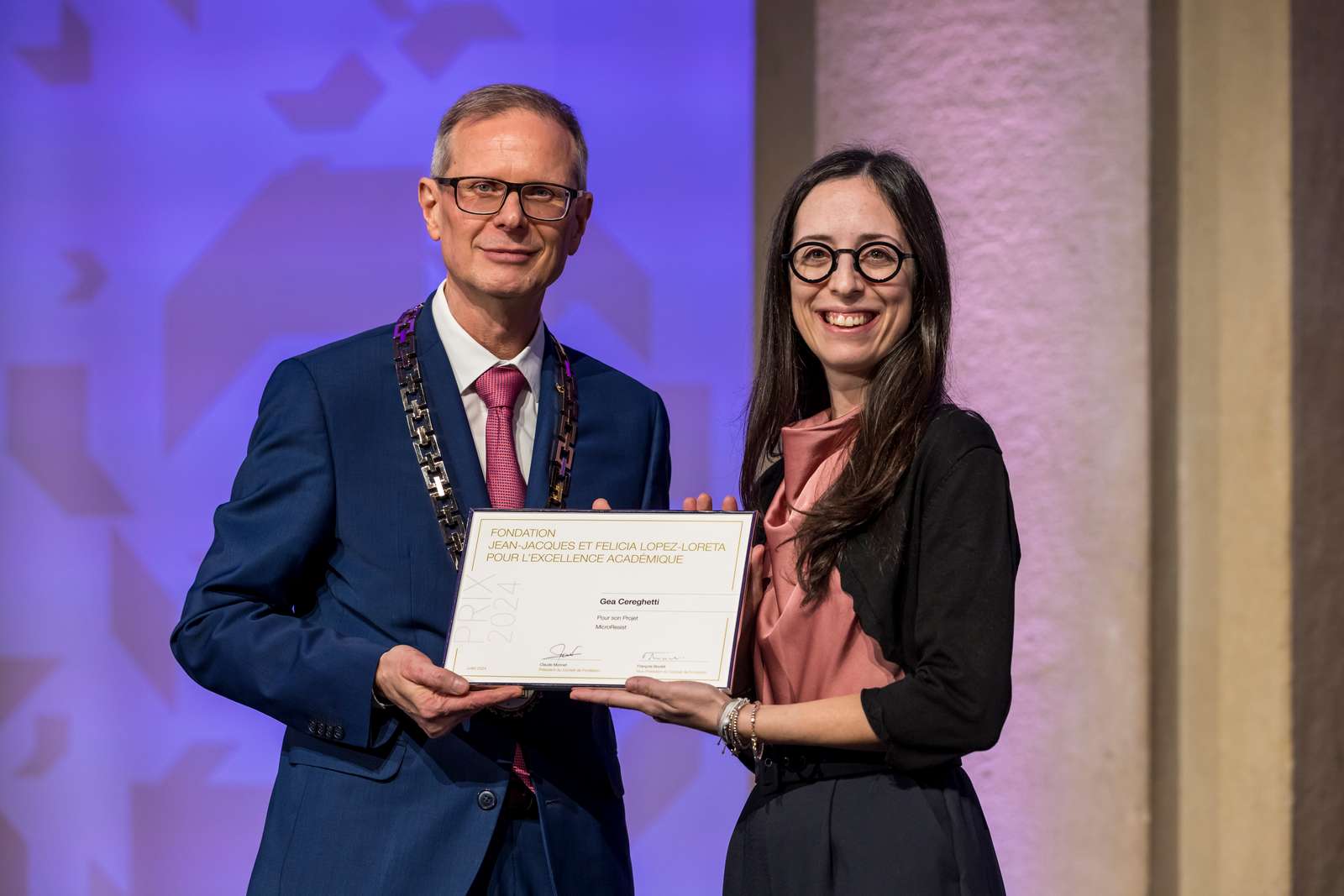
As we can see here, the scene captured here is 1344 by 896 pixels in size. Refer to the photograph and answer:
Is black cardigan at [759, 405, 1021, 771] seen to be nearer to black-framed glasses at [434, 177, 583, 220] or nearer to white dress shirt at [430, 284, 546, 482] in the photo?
white dress shirt at [430, 284, 546, 482]

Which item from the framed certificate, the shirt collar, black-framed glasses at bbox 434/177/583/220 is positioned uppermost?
black-framed glasses at bbox 434/177/583/220

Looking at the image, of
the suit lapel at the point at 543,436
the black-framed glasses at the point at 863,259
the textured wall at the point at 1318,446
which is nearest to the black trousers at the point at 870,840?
the suit lapel at the point at 543,436

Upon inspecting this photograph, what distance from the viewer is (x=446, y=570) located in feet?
7.08

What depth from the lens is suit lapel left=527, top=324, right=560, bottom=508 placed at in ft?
7.30

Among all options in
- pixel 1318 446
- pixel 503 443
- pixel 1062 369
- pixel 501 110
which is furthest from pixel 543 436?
pixel 1318 446

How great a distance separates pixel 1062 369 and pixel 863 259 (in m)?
1.56

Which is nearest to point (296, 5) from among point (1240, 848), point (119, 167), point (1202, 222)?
point (119, 167)

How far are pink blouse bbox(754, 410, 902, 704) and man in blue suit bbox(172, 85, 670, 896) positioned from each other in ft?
1.15

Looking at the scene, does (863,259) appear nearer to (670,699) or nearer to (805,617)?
(805,617)

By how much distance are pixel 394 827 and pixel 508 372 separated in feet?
2.37

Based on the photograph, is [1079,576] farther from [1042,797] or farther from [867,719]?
[867,719]

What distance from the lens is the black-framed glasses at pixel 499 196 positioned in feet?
7.48

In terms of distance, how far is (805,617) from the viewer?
199 cm

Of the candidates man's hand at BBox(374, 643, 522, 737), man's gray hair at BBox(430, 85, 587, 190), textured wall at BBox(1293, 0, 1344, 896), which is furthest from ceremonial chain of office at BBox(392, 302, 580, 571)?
textured wall at BBox(1293, 0, 1344, 896)
